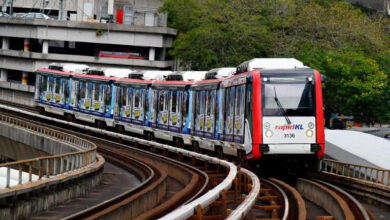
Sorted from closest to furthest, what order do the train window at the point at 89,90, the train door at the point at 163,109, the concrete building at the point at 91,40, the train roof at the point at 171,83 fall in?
1. the train roof at the point at 171,83
2. the train door at the point at 163,109
3. the train window at the point at 89,90
4. the concrete building at the point at 91,40

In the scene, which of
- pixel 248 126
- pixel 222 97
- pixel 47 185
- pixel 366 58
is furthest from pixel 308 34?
pixel 47 185

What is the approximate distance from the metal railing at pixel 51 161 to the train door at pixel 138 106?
451cm

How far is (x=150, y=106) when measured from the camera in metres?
38.3

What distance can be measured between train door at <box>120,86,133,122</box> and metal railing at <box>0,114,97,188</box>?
446 centimetres

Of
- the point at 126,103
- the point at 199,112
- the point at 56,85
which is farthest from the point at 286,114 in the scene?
the point at 56,85

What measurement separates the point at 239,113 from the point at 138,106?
1660cm

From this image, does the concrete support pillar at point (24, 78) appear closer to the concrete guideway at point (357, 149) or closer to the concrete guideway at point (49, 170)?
the concrete guideway at point (49, 170)

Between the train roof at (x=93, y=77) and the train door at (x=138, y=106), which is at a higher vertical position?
the train roof at (x=93, y=77)

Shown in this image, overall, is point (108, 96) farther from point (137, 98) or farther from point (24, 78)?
point (24, 78)

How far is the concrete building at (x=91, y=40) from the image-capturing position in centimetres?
8112

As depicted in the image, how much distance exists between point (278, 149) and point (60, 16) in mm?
69350

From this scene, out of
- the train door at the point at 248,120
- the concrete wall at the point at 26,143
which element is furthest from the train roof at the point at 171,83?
the train door at the point at 248,120

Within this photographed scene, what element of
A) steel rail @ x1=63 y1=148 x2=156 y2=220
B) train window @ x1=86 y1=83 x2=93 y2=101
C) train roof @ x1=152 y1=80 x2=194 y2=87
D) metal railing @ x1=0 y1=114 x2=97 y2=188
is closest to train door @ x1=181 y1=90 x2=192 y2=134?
train roof @ x1=152 y1=80 x2=194 y2=87

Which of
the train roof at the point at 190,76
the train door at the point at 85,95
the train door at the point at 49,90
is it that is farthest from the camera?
the train door at the point at 49,90
